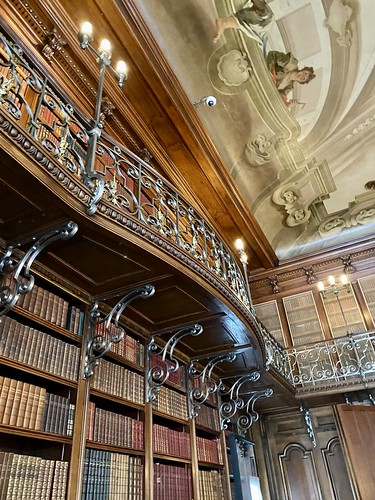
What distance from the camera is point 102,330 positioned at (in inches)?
123

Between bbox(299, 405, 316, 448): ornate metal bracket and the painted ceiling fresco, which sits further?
bbox(299, 405, 316, 448): ornate metal bracket

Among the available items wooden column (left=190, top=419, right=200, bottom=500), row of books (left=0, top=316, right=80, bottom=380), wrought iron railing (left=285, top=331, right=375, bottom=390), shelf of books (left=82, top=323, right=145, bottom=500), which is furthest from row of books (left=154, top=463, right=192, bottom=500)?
wrought iron railing (left=285, top=331, right=375, bottom=390)

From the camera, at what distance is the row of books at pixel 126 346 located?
3.12 m

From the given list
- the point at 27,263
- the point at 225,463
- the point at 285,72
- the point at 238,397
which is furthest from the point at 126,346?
the point at 285,72

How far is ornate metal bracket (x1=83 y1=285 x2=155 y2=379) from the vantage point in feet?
9.02

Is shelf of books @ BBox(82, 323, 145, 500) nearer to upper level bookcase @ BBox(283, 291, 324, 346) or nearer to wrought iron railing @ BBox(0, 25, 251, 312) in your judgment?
wrought iron railing @ BBox(0, 25, 251, 312)

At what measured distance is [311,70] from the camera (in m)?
5.98

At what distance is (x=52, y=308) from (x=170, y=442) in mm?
1838

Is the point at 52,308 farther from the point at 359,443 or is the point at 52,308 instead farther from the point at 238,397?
the point at 359,443

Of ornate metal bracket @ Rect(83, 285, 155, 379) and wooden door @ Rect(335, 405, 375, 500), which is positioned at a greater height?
ornate metal bracket @ Rect(83, 285, 155, 379)

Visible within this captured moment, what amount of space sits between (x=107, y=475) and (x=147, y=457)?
0.53 meters

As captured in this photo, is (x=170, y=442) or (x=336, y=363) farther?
(x=336, y=363)

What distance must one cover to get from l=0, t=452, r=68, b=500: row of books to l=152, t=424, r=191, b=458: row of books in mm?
1179

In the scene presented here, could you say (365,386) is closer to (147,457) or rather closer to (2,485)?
(147,457)
